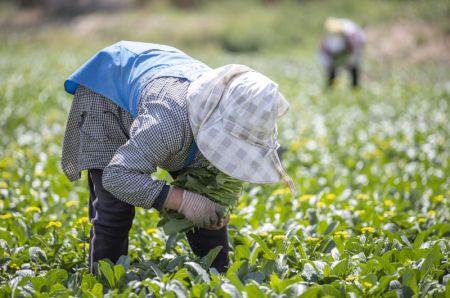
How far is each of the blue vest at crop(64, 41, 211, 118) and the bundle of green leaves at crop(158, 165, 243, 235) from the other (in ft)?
1.27

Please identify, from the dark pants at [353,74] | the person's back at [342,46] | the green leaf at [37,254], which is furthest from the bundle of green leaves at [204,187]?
the dark pants at [353,74]

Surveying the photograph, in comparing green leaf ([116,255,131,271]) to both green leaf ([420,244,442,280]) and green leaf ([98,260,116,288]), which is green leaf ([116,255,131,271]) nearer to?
green leaf ([98,260,116,288])

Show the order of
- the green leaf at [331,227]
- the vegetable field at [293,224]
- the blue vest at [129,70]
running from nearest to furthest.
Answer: the vegetable field at [293,224]
the blue vest at [129,70]
the green leaf at [331,227]

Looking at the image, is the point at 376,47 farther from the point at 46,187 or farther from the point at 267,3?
the point at 46,187

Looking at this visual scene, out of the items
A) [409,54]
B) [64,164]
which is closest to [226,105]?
[64,164]

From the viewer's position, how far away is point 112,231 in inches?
115

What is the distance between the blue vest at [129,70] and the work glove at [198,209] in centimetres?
47

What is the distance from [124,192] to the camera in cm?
257

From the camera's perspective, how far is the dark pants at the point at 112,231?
113 inches

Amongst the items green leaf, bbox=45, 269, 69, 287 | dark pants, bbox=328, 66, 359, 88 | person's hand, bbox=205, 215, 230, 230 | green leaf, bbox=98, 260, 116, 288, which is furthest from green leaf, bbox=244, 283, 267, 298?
dark pants, bbox=328, 66, 359, 88

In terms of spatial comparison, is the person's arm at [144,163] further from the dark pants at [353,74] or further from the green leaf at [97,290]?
the dark pants at [353,74]

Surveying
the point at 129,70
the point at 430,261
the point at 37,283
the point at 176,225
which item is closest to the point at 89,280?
the point at 37,283

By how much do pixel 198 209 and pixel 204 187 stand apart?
15cm

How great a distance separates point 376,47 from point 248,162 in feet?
74.2
